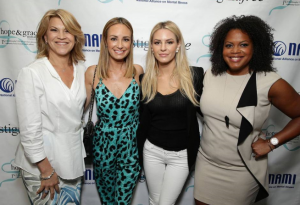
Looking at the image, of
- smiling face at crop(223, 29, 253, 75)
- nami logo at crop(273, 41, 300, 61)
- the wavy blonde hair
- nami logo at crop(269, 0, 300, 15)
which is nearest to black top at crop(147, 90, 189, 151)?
smiling face at crop(223, 29, 253, 75)

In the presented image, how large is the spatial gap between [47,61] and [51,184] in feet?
2.98

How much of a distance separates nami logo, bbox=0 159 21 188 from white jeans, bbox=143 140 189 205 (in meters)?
1.50

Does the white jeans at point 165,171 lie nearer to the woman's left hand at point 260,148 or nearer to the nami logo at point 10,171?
the woman's left hand at point 260,148

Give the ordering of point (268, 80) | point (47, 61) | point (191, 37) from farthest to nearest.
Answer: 1. point (191, 37)
2. point (47, 61)
3. point (268, 80)

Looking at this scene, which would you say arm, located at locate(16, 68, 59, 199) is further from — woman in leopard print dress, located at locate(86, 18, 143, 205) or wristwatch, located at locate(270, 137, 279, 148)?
wristwatch, located at locate(270, 137, 279, 148)

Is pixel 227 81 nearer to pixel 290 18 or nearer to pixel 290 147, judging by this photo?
pixel 290 18

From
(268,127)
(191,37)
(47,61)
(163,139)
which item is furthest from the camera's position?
(268,127)

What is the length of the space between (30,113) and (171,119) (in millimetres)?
1050

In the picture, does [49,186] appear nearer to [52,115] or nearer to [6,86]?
[52,115]

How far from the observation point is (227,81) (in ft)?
5.60

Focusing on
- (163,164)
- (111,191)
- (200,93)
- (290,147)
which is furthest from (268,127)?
(111,191)

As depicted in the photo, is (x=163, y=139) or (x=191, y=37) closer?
(x=163, y=139)

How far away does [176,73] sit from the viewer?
6.44 feet

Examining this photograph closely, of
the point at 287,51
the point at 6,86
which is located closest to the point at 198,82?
the point at 287,51
